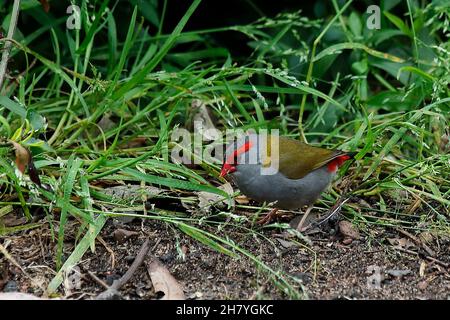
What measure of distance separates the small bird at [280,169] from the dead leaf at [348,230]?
0.68ft

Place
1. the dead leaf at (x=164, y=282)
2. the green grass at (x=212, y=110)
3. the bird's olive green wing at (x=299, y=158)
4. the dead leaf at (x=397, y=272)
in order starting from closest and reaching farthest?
the dead leaf at (x=164, y=282)
the dead leaf at (x=397, y=272)
the green grass at (x=212, y=110)
the bird's olive green wing at (x=299, y=158)

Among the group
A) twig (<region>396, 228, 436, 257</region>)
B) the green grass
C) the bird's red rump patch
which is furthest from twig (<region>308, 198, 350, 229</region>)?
twig (<region>396, 228, 436, 257</region>)

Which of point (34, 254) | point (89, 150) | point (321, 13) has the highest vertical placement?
point (321, 13)

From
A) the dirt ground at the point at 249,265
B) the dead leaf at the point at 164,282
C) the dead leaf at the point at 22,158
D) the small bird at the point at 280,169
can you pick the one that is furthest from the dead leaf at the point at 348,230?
the dead leaf at the point at 22,158

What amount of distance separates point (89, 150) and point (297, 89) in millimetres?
1354

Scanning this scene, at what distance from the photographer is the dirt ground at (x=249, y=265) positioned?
12.0ft

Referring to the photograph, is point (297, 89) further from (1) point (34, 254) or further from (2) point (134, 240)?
(1) point (34, 254)

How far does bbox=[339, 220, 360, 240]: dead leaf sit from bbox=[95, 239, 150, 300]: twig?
1067 mm

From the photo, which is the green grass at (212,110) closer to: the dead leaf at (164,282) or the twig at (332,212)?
the twig at (332,212)

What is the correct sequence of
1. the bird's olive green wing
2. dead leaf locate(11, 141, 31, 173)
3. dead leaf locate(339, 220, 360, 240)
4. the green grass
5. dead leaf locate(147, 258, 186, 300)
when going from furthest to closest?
the bird's olive green wing, dead leaf locate(339, 220, 360, 240), the green grass, dead leaf locate(147, 258, 186, 300), dead leaf locate(11, 141, 31, 173)

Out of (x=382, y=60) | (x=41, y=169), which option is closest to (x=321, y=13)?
(x=382, y=60)

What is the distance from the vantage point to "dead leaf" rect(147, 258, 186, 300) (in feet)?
11.8

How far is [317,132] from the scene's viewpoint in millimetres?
5277

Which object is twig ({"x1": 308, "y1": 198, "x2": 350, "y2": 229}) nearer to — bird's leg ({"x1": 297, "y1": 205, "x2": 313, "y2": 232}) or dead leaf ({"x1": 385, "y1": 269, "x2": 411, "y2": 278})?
bird's leg ({"x1": 297, "y1": 205, "x2": 313, "y2": 232})
